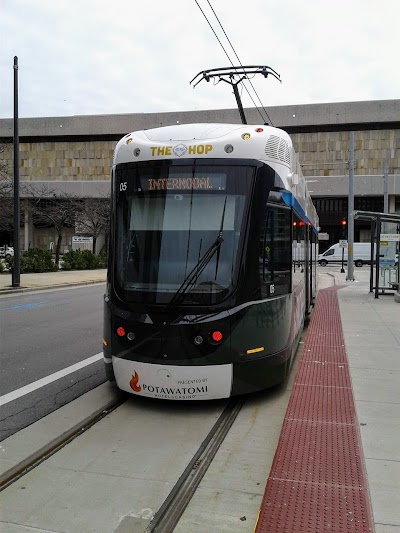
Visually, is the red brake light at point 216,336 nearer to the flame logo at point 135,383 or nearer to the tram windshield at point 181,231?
the tram windshield at point 181,231

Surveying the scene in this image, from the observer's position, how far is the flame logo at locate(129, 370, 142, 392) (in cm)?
548

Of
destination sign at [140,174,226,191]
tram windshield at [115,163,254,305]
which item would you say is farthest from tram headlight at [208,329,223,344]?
destination sign at [140,174,226,191]

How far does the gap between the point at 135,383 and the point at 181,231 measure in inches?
67.0

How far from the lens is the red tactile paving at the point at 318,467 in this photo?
3.35 m

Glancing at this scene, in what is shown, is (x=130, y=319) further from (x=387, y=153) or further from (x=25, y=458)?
(x=387, y=153)

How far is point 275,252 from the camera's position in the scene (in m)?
5.93

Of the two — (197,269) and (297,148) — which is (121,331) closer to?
(197,269)

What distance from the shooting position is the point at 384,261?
1834 cm

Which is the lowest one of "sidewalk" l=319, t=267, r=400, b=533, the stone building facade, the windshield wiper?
"sidewalk" l=319, t=267, r=400, b=533

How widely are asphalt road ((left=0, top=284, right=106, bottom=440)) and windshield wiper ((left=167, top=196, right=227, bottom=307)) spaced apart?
187cm

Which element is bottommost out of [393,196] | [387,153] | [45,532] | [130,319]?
[45,532]

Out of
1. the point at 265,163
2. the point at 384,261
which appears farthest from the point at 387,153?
the point at 265,163

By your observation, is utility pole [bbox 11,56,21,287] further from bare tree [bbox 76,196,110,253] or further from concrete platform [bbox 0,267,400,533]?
bare tree [bbox 76,196,110,253]

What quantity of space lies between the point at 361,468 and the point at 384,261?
15292 mm
